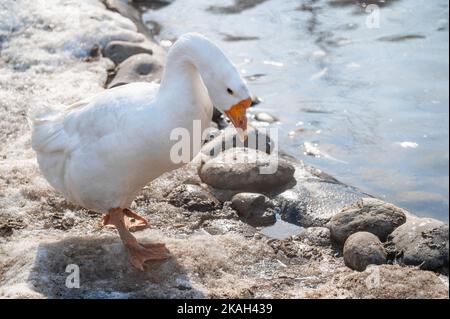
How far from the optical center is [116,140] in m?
4.33

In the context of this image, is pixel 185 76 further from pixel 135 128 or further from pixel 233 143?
pixel 233 143

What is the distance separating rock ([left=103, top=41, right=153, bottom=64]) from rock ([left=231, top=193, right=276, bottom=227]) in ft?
10.7

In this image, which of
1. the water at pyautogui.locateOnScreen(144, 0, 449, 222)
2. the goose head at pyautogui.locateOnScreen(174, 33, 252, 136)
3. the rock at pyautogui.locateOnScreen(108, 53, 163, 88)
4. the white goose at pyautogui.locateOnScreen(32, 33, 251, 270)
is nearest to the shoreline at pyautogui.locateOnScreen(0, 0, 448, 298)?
the white goose at pyautogui.locateOnScreen(32, 33, 251, 270)

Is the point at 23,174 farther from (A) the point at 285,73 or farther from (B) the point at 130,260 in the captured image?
(A) the point at 285,73

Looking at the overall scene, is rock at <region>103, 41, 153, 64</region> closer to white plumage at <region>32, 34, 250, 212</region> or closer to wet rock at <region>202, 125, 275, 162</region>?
wet rock at <region>202, 125, 275, 162</region>

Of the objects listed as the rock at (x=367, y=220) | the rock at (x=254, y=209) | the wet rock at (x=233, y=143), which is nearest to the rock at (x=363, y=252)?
the rock at (x=367, y=220)

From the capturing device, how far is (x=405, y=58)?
320 inches

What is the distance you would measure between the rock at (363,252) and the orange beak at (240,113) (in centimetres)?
120

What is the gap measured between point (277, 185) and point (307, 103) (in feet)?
6.27

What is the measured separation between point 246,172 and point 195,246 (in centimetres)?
115

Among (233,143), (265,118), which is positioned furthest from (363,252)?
(265,118)

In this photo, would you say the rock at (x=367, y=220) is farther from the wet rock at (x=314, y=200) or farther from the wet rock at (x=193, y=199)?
the wet rock at (x=193, y=199)

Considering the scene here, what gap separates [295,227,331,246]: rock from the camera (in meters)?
5.19
